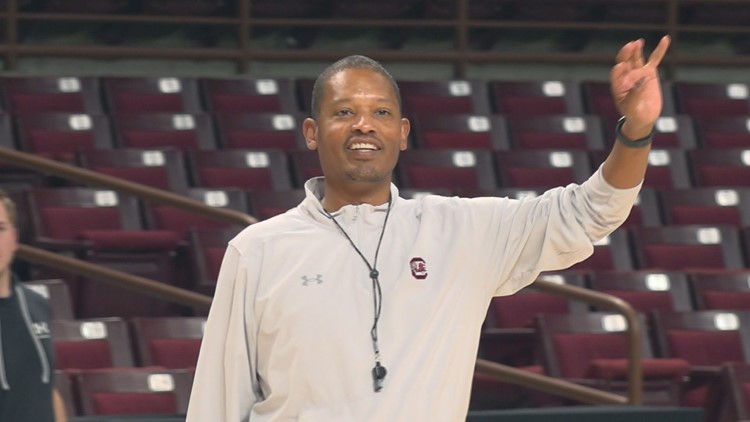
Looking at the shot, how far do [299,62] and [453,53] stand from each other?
112 cm

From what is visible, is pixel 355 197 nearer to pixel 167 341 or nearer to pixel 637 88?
pixel 637 88

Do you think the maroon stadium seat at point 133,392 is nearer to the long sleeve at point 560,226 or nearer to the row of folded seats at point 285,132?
the row of folded seats at point 285,132

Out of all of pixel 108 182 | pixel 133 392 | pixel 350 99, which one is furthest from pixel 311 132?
pixel 108 182

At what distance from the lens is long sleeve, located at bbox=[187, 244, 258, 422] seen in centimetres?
233

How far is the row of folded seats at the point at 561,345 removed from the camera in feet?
17.9

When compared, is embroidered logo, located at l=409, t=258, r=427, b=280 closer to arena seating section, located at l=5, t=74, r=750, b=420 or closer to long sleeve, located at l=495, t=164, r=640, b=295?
long sleeve, located at l=495, t=164, r=640, b=295

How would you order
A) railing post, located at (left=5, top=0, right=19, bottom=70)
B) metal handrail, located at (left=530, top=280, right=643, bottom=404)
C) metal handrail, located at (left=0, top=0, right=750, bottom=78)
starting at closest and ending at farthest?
metal handrail, located at (left=530, top=280, right=643, bottom=404) → railing post, located at (left=5, top=0, right=19, bottom=70) → metal handrail, located at (left=0, top=0, right=750, bottom=78)

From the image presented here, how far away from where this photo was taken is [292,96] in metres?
9.30

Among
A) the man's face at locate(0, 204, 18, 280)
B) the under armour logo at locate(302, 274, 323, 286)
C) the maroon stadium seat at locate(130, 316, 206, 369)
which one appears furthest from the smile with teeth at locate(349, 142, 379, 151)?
the maroon stadium seat at locate(130, 316, 206, 369)

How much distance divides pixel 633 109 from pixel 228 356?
74 centimetres

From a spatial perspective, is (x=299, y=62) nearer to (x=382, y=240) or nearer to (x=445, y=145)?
(x=445, y=145)

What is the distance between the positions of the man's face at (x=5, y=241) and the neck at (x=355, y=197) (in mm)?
1232

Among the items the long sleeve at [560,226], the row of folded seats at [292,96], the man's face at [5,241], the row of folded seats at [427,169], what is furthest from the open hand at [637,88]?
the row of folded seats at [292,96]

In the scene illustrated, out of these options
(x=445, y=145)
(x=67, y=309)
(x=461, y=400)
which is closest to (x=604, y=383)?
(x=67, y=309)
